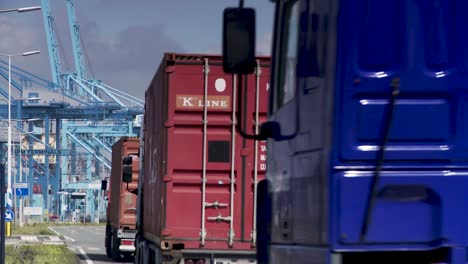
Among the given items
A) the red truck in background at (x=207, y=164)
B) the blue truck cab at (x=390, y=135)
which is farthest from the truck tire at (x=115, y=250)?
the blue truck cab at (x=390, y=135)

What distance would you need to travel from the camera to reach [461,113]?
4.93m

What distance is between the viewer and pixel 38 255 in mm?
30891

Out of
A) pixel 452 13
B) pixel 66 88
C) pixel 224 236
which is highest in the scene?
pixel 66 88

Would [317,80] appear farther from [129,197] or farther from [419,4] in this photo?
[129,197]

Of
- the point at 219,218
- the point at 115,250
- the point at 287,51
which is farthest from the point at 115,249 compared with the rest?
the point at 287,51

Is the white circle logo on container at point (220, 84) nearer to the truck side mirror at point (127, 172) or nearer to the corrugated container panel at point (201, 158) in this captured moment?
the corrugated container panel at point (201, 158)

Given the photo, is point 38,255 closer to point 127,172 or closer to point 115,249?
point 115,249

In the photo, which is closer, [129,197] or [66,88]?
[129,197]

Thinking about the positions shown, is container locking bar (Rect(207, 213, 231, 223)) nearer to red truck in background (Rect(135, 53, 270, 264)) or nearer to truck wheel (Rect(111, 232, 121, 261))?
red truck in background (Rect(135, 53, 270, 264))

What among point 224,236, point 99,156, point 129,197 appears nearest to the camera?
point 224,236

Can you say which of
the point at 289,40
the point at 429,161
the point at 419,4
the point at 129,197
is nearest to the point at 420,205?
the point at 429,161

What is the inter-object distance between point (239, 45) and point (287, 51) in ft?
1.76

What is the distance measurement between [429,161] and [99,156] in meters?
120

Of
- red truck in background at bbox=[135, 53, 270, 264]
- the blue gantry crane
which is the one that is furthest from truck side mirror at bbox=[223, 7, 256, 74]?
the blue gantry crane
